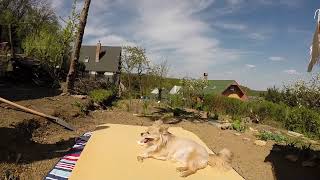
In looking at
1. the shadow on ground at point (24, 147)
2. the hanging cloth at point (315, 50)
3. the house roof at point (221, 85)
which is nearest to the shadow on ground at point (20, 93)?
the shadow on ground at point (24, 147)

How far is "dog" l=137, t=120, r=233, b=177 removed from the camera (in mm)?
7109

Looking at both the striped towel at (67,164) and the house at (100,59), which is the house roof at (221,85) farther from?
the striped towel at (67,164)

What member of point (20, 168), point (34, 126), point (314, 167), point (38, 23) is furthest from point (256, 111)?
point (38, 23)

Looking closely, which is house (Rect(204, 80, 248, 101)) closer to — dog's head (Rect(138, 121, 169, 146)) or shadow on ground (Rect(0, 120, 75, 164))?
shadow on ground (Rect(0, 120, 75, 164))

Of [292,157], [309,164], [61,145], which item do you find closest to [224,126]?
[292,157]

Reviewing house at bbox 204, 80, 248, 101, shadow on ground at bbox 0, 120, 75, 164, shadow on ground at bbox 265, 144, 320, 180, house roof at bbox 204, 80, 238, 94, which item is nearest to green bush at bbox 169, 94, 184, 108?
shadow on ground at bbox 265, 144, 320, 180

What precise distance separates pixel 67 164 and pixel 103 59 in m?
47.6

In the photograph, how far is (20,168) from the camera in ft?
20.5

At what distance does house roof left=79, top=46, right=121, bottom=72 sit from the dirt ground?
129 ft

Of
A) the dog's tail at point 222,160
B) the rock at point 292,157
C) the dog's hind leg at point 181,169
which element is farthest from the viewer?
the rock at point 292,157

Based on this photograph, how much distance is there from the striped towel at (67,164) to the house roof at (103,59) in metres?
44.1

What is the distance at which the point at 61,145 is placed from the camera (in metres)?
8.47

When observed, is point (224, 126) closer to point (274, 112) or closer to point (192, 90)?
point (274, 112)

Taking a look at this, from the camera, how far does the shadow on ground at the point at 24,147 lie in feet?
22.2
